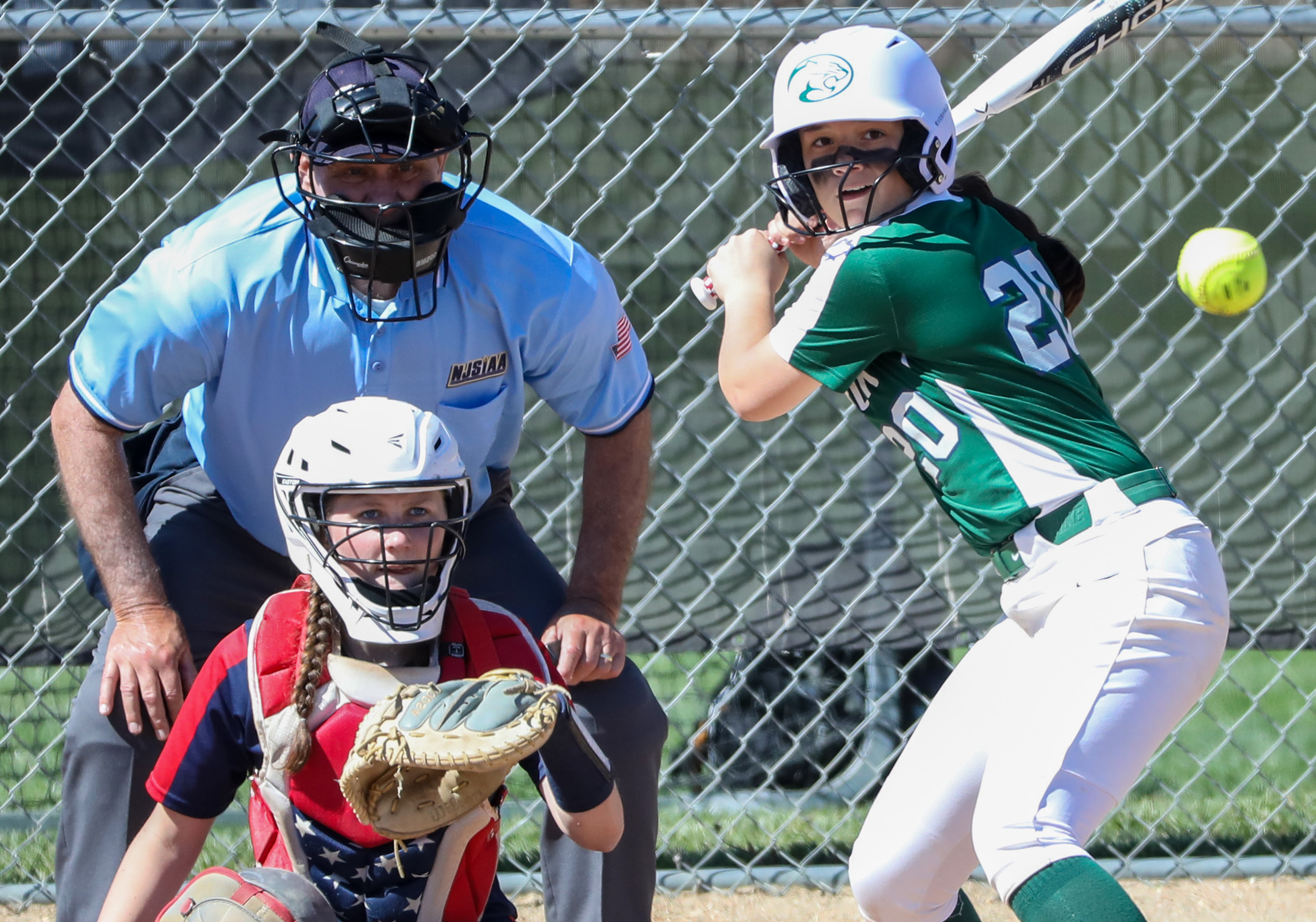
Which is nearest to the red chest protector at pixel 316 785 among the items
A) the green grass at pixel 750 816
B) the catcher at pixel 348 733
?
the catcher at pixel 348 733

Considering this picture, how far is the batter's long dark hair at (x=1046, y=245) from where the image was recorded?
8.33ft

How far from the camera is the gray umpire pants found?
Answer: 2633 millimetres

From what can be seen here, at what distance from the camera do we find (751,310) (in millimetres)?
2496

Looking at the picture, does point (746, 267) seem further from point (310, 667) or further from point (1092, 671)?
point (310, 667)

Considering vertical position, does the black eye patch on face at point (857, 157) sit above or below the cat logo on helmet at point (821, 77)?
below

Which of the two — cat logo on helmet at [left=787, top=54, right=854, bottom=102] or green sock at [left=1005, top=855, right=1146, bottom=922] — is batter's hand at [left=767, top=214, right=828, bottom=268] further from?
green sock at [left=1005, top=855, right=1146, bottom=922]

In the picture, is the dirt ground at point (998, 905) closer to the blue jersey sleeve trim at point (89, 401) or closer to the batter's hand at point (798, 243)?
the blue jersey sleeve trim at point (89, 401)

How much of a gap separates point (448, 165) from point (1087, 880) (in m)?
2.64

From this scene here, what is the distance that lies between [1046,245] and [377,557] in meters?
1.35

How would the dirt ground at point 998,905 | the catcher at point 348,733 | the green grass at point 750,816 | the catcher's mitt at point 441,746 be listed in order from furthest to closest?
the green grass at point 750,816, the dirt ground at point 998,905, the catcher at point 348,733, the catcher's mitt at point 441,746

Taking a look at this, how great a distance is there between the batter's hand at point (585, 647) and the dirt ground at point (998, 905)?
1.11m

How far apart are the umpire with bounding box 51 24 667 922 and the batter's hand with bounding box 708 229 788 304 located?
12.3 inches

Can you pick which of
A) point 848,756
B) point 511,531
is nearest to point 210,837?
point 511,531

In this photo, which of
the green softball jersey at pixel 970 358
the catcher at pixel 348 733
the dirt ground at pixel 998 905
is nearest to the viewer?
the catcher at pixel 348 733
